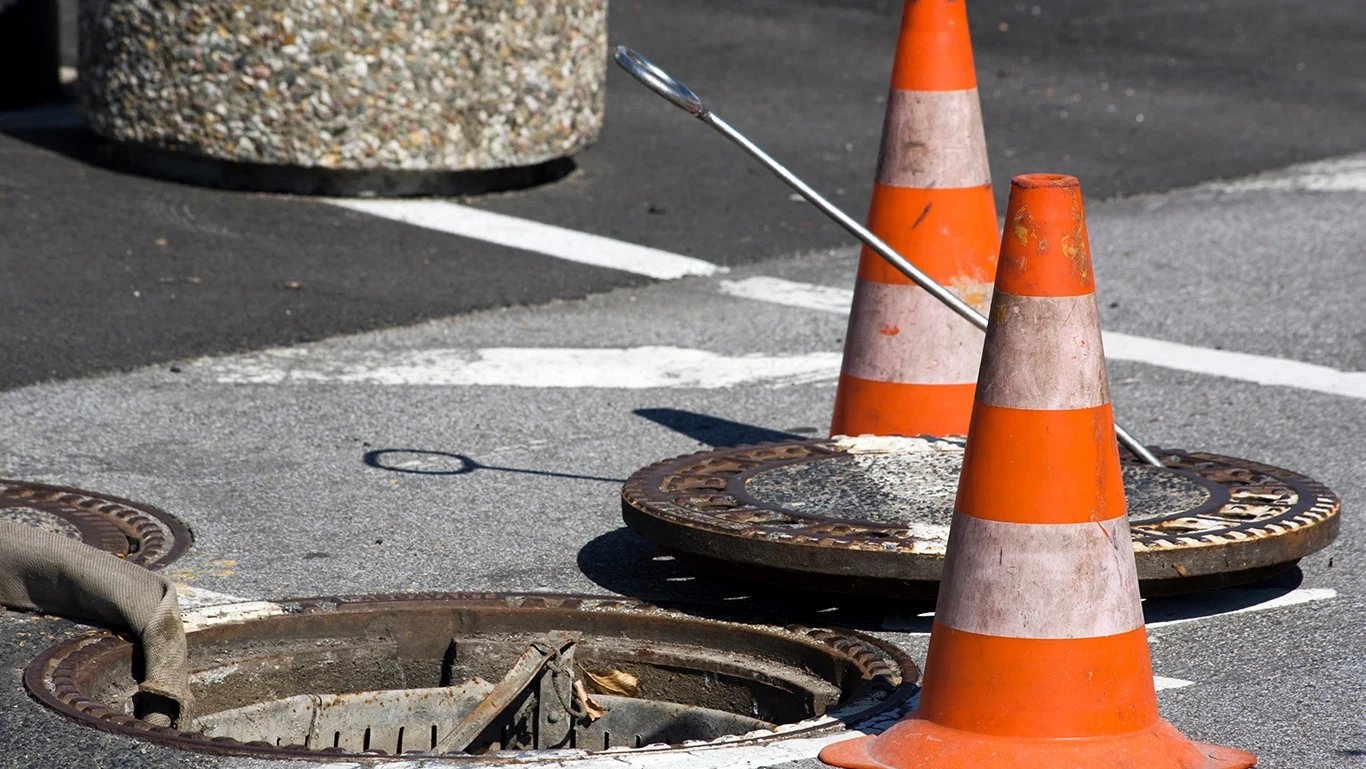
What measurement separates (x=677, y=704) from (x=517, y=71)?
478cm

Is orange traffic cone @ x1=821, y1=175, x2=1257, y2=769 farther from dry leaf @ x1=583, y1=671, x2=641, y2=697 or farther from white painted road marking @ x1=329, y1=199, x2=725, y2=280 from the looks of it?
white painted road marking @ x1=329, y1=199, x2=725, y2=280

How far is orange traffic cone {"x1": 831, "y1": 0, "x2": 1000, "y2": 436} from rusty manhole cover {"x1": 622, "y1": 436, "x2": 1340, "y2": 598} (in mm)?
256

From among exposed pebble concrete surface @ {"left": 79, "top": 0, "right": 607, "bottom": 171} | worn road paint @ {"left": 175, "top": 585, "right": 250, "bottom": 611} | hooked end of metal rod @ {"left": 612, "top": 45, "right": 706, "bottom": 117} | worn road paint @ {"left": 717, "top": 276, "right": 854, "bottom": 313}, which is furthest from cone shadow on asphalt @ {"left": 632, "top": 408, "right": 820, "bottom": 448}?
exposed pebble concrete surface @ {"left": 79, "top": 0, "right": 607, "bottom": 171}

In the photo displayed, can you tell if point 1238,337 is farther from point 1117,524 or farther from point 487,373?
point 1117,524

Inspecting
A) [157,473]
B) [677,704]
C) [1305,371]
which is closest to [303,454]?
[157,473]

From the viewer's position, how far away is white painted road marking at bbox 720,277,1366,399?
19.8 feet

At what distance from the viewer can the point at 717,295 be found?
7145 millimetres

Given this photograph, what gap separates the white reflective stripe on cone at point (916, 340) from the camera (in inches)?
193

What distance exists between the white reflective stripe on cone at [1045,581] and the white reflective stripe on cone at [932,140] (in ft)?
6.29

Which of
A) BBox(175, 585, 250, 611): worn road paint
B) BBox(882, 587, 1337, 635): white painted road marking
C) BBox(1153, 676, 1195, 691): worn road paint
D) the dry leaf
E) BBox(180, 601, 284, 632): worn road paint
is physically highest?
BBox(882, 587, 1337, 635): white painted road marking

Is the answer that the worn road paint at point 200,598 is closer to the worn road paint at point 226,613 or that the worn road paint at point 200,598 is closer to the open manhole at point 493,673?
the worn road paint at point 226,613

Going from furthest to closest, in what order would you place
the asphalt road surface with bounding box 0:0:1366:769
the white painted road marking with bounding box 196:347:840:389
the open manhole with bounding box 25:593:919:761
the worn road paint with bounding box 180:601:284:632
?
1. the white painted road marking with bounding box 196:347:840:389
2. the asphalt road surface with bounding box 0:0:1366:769
3. the worn road paint with bounding box 180:601:284:632
4. the open manhole with bounding box 25:593:919:761

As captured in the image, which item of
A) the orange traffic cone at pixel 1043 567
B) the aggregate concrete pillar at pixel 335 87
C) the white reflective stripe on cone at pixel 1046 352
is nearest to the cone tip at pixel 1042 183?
the orange traffic cone at pixel 1043 567

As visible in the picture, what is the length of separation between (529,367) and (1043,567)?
3.17 metres
